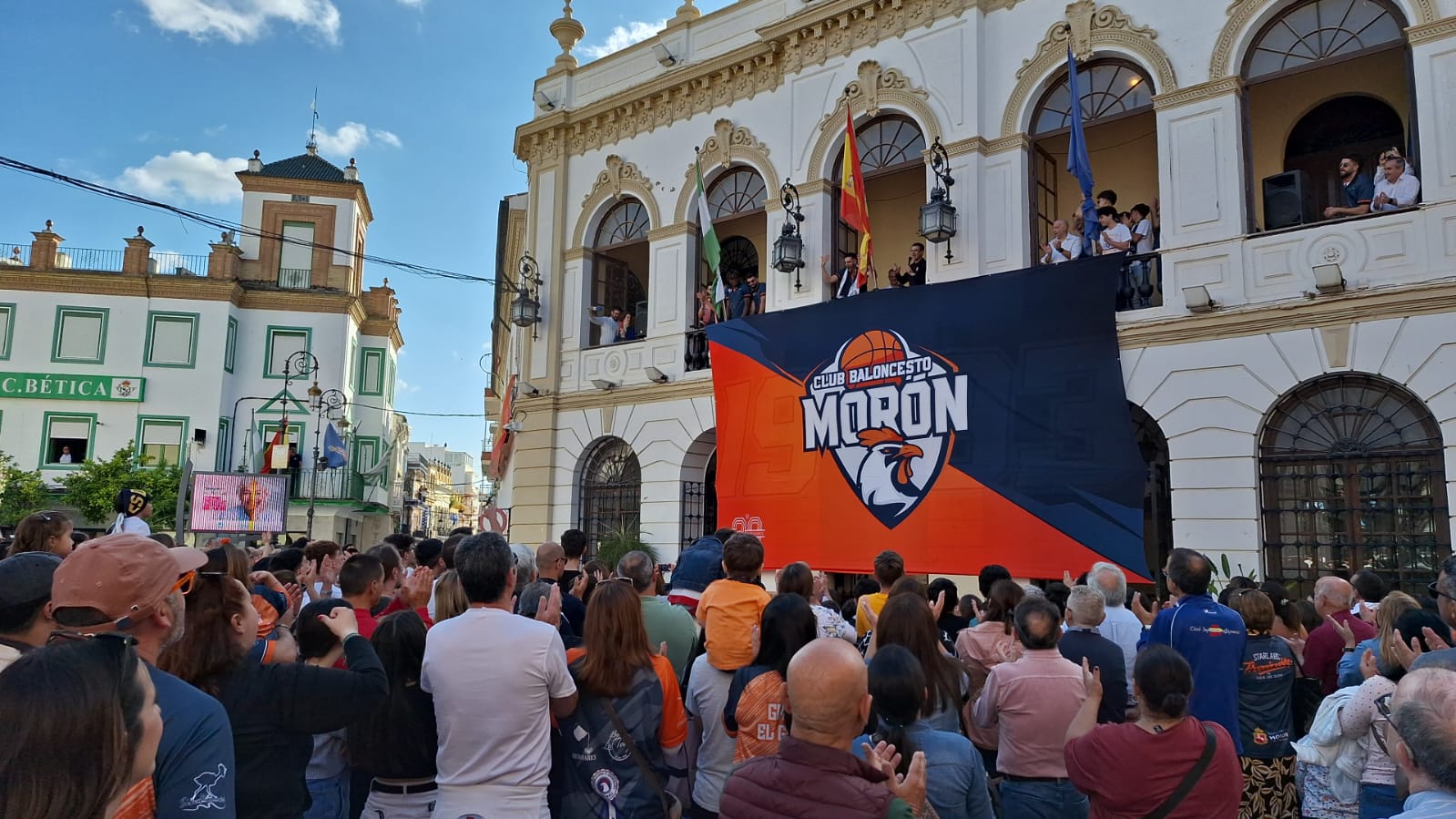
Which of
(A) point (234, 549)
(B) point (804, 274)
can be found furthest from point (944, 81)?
(A) point (234, 549)

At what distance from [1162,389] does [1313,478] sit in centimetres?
182

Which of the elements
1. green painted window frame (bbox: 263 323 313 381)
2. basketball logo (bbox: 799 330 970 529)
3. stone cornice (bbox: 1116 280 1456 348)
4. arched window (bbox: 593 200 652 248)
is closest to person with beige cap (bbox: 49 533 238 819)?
basketball logo (bbox: 799 330 970 529)

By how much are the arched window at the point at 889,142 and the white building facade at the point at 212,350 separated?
887 inches

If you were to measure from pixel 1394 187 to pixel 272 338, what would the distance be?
33.4 meters

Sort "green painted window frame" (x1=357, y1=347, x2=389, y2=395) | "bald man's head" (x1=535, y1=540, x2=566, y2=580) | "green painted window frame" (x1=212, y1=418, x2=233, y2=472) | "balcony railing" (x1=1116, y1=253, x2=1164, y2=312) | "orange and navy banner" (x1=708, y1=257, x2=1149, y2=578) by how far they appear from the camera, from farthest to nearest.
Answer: "green painted window frame" (x1=357, y1=347, x2=389, y2=395), "green painted window frame" (x1=212, y1=418, x2=233, y2=472), "balcony railing" (x1=1116, y1=253, x2=1164, y2=312), "orange and navy banner" (x1=708, y1=257, x2=1149, y2=578), "bald man's head" (x1=535, y1=540, x2=566, y2=580)

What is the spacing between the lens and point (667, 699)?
402cm

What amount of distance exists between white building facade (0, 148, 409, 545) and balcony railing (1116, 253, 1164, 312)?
26260 mm

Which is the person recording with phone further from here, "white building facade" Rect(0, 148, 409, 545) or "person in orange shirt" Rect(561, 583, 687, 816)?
"white building facade" Rect(0, 148, 409, 545)

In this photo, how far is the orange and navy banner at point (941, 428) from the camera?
10633 millimetres

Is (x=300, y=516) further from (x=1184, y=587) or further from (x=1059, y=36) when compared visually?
(x=1184, y=587)

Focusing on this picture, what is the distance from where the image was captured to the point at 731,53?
15562mm

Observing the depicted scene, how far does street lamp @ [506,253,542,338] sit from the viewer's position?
17328 mm

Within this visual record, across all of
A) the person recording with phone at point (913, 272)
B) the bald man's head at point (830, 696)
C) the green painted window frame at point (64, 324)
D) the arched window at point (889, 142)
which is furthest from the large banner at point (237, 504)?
the bald man's head at point (830, 696)

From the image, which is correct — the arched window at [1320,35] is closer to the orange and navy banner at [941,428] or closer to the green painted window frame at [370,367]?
the orange and navy banner at [941,428]
